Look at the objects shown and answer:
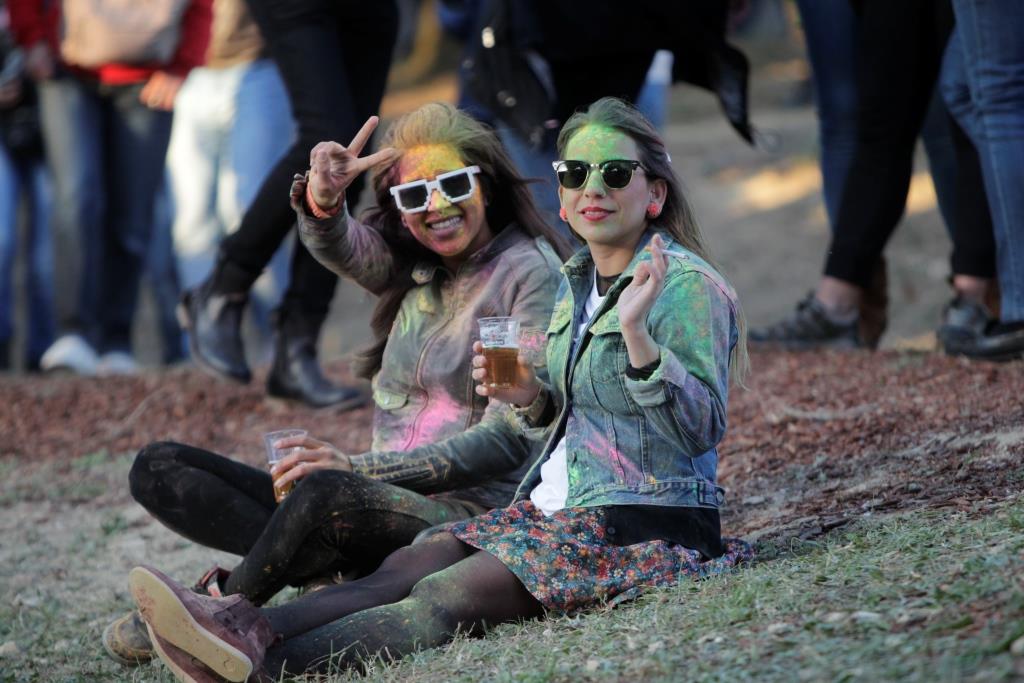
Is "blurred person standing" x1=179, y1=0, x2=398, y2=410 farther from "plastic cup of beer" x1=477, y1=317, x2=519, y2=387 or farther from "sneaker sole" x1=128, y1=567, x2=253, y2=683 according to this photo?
"sneaker sole" x1=128, y1=567, x2=253, y2=683

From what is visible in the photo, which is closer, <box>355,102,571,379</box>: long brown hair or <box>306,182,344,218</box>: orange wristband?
<box>306,182,344,218</box>: orange wristband

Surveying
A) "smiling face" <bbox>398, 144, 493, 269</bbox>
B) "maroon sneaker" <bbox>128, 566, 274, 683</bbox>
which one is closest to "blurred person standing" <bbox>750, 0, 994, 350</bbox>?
"smiling face" <bbox>398, 144, 493, 269</bbox>

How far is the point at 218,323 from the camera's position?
631 cm

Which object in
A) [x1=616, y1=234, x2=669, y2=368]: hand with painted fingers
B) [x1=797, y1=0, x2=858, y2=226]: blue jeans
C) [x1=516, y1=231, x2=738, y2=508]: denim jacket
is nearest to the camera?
[x1=616, y1=234, x2=669, y2=368]: hand with painted fingers

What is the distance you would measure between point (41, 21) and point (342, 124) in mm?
2906

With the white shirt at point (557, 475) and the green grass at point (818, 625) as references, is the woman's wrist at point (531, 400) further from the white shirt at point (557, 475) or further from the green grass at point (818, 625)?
the green grass at point (818, 625)

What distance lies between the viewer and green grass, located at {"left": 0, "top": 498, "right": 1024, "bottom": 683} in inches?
114

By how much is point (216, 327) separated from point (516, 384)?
2.78 metres

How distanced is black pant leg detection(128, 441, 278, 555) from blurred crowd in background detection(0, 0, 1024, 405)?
1.22m

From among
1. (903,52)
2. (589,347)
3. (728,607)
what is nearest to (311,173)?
(589,347)

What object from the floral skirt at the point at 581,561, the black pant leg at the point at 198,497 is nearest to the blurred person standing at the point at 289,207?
the black pant leg at the point at 198,497

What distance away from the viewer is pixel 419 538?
12.8 feet

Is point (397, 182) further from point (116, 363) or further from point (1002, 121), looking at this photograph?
point (116, 363)

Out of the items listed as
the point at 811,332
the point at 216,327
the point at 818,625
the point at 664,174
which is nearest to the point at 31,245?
the point at 216,327
